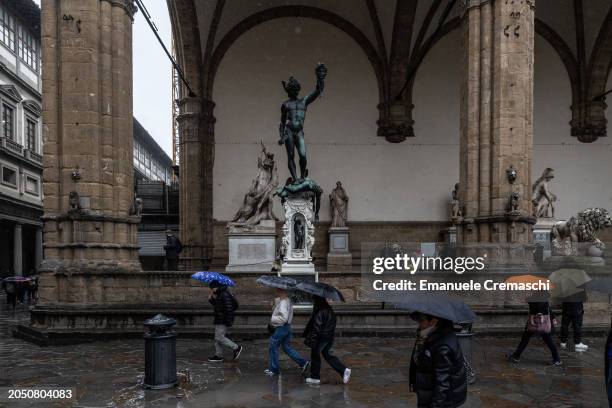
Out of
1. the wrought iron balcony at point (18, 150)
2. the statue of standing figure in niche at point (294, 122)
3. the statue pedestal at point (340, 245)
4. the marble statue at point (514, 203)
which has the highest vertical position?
the wrought iron balcony at point (18, 150)

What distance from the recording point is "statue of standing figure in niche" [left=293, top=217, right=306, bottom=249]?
10641mm

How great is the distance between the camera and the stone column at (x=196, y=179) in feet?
66.7

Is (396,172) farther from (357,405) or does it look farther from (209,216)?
(357,405)

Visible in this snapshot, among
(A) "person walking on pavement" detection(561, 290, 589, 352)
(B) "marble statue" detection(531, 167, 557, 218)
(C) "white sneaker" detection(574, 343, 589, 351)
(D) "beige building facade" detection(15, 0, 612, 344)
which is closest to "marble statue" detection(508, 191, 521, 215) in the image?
(A) "person walking on pavement" detection(561, 290, 589, 352)

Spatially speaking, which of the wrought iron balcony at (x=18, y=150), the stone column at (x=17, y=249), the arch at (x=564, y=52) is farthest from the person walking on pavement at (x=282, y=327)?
the stone column at (x=17, y=249)

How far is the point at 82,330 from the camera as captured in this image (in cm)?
961

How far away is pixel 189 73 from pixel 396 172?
10.0 metres

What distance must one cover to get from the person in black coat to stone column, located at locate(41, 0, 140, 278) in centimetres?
858

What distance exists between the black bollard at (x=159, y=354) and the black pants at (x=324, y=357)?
5.73 ft

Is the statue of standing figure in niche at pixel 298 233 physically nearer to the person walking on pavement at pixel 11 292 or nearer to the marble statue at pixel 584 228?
the marble statue at pixel 584 228

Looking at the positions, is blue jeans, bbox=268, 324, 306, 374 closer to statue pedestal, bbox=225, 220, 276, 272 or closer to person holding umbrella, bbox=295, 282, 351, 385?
person holding umbrella, bbox=295, 282, 351, 385

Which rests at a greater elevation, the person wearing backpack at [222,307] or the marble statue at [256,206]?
the marble statue at [256,206]

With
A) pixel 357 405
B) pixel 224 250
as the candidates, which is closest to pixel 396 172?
pixel 224 250

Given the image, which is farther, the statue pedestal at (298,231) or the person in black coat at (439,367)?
the statue pedestal at (298,231)
